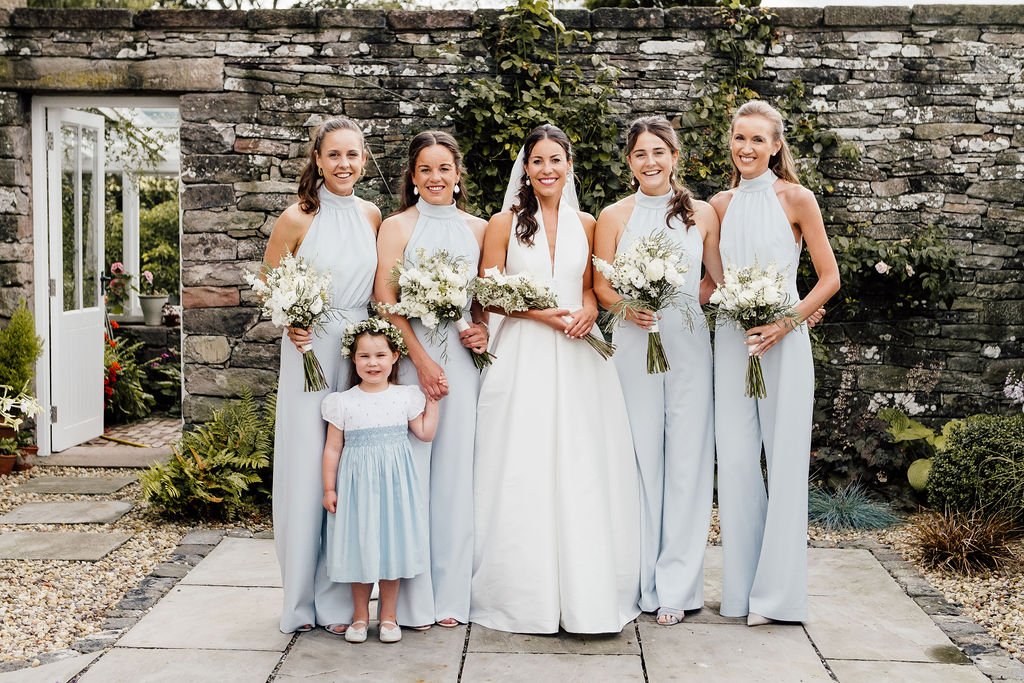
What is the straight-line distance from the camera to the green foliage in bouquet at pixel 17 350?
6.88 m

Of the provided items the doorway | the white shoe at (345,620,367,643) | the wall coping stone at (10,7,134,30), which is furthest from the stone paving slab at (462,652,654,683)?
the wall coping stone at (10,7,134,30)

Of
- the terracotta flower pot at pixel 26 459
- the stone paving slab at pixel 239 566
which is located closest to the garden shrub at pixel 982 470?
the stone paving slab at pixel 239 566

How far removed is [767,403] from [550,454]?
0.91m

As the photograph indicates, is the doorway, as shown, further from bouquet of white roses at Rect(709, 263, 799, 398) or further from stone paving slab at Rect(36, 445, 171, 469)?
bouquet of white roses at Rect(709, 263, 799, 398)

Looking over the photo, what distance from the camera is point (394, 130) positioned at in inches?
269

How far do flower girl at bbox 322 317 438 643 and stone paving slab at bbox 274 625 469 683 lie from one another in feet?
0.25

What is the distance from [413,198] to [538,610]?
1.70 meters

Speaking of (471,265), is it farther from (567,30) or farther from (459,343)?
Result: (567,30)

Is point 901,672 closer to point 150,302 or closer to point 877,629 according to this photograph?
point 877,629

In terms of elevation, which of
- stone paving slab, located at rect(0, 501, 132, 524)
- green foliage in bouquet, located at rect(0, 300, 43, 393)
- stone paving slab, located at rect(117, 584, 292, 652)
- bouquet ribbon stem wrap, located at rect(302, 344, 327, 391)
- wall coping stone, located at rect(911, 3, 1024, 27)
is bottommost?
stone paving slab, located at rect(0, 501, 132, 524)

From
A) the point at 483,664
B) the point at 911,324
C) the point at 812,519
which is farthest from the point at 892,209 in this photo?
the point at 483,664

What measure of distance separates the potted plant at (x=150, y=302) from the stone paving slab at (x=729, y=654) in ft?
24.2

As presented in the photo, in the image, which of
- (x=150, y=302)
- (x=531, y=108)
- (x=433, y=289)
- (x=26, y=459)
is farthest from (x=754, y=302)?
(x=150, y=302)

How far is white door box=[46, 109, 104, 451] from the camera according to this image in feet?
24.4
